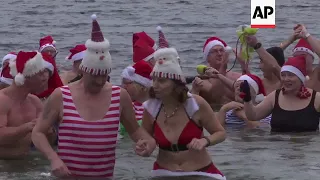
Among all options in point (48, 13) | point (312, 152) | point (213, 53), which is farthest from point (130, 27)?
point (312, 152)

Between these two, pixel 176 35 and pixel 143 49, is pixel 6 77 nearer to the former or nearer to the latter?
pixel 143 49

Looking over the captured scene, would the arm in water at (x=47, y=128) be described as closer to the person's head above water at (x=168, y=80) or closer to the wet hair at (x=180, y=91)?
the person's head above water at (x=168, y=80)

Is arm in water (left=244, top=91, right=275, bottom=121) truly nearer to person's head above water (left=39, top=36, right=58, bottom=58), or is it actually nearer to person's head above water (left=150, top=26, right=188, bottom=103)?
person's head above water (left=150, top=26, right=188, bottom=103)

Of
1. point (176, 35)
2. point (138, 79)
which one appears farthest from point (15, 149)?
point (176, 35)

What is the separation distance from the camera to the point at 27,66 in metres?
8.34

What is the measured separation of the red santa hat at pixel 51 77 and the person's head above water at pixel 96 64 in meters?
1.62

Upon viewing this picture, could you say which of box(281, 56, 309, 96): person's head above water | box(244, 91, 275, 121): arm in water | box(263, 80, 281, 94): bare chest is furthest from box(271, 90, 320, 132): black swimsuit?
box(263, 80, 281, 94): bare chest

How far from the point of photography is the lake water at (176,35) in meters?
9.16

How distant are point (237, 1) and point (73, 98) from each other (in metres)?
22.8

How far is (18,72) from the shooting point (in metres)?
8.43

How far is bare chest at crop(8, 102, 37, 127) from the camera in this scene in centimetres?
883

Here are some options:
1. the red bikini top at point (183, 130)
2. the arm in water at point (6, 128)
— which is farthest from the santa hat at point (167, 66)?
the arm in water at point (6, 128)

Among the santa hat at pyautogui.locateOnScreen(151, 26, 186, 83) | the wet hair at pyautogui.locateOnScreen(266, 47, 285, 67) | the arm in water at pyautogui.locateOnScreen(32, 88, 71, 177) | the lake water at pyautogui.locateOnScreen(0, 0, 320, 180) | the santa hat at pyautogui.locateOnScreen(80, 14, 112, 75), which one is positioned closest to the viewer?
the arm in water at pyautogui.locateOnScreen(32, 88, 71, 177)

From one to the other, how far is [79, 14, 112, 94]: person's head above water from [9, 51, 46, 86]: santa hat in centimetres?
110
